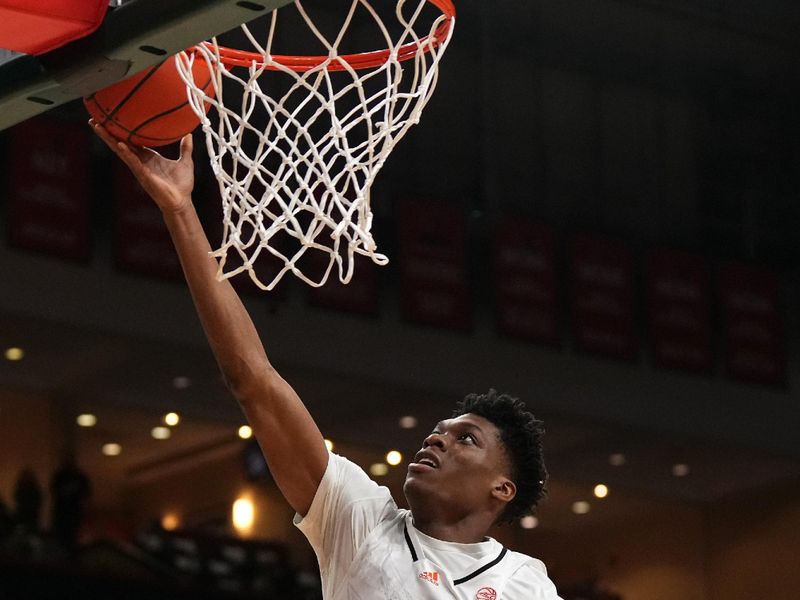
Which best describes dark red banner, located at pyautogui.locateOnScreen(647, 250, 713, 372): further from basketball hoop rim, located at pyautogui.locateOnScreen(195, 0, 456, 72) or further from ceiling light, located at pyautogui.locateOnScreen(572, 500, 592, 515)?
basketball hoop rim, located at pyautogui.locateOnScreen(195, 0, 456, 72)

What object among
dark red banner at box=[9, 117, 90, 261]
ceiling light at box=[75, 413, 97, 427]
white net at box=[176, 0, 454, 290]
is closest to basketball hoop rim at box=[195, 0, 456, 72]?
white net at box=[176, 0, 454, 290]

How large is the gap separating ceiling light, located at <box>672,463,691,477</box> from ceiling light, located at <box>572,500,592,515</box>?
652 millimetres

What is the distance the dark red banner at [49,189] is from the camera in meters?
7.32

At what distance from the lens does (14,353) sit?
25.8ft

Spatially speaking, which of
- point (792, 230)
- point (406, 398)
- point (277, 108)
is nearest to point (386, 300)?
point (406, 398)

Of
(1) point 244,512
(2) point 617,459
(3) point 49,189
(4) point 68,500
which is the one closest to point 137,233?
(3) point 49,189

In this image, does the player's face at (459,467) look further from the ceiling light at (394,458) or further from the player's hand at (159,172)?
the ceiling light at (394,458)

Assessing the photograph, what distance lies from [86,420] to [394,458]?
2.01 m

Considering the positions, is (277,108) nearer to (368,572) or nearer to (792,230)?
(368,572)

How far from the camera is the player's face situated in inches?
108

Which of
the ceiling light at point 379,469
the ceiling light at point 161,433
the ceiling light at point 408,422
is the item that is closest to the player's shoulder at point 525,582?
the ceiling light at point 161,433

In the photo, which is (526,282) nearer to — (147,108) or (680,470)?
(680,470)

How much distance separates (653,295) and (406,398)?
1.83 m

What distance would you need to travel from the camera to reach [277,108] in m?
2.70
